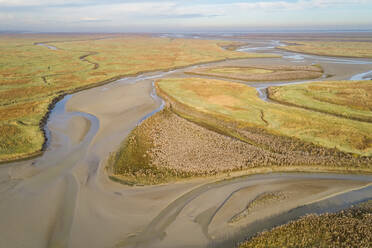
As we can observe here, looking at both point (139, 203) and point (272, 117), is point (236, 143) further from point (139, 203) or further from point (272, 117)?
point (139, 203)

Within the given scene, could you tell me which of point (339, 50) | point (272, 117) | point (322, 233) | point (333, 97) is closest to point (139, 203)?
point (322, 233)

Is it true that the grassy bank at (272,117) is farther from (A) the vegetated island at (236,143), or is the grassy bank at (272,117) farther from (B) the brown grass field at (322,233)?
(B) the brown grass field at (322,233)

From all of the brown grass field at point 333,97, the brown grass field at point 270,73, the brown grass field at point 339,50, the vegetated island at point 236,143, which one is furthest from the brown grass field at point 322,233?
the brown grass field at point 339,50

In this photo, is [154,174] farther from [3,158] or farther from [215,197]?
[3,158]

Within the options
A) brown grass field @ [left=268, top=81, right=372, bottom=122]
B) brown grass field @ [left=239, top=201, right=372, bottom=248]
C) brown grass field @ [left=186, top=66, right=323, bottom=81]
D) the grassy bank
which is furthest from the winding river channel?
brown grass field @ [left=186, top=66, right=323, bottom=81]

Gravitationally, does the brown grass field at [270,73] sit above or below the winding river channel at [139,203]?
above

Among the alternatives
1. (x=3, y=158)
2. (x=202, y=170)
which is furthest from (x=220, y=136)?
(x=3, y=158)

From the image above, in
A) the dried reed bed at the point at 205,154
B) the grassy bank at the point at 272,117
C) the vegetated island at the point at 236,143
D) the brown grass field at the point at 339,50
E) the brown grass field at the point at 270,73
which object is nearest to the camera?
the dried reed bed at the point at 205,154
